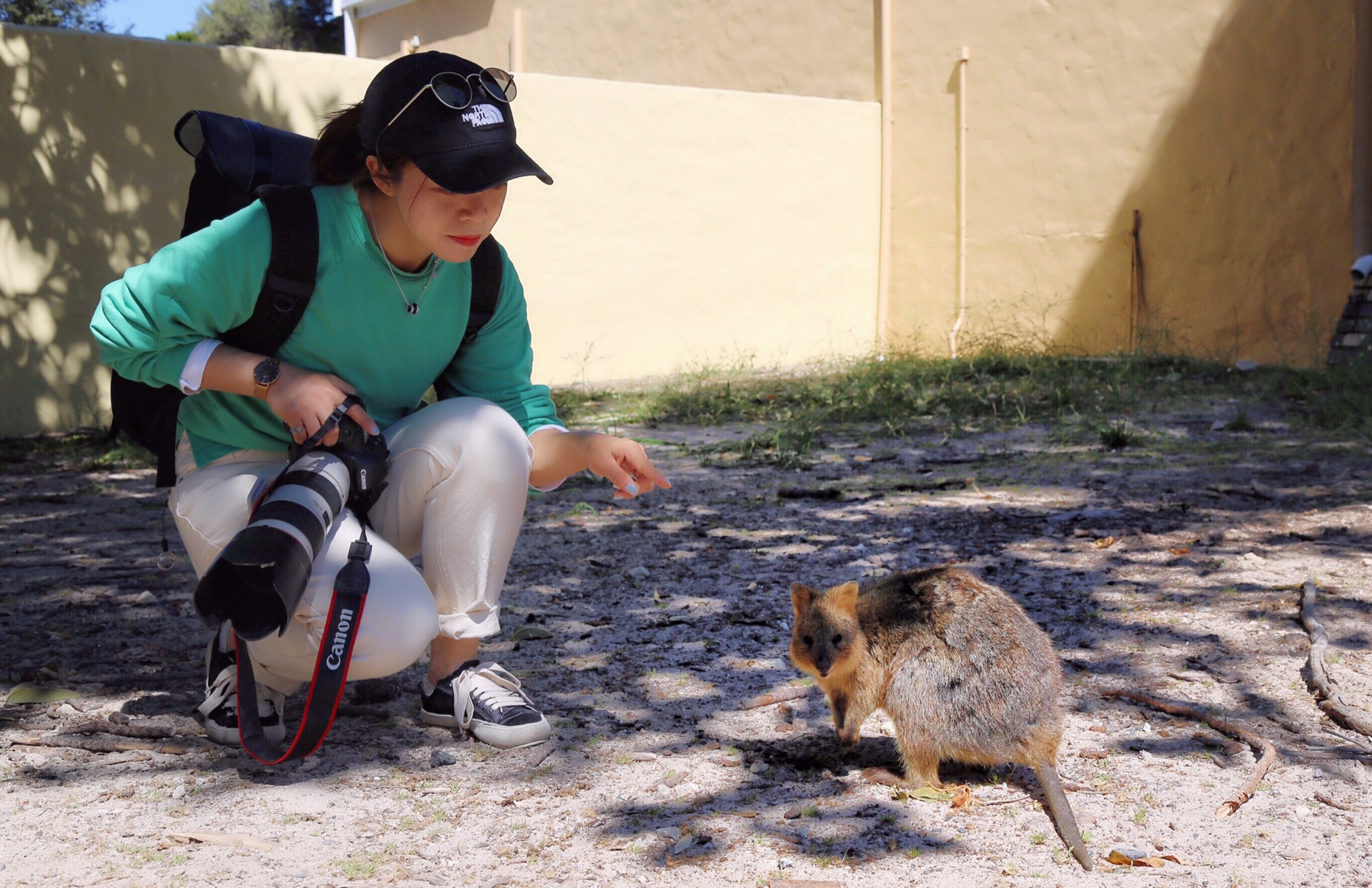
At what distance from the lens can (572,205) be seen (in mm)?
9133

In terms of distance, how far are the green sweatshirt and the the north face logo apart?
37cm

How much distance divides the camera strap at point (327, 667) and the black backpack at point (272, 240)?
0.93 ft

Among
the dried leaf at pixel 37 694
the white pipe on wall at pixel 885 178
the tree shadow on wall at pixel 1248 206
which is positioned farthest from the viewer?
the white pipe on wall at pixel 885 178

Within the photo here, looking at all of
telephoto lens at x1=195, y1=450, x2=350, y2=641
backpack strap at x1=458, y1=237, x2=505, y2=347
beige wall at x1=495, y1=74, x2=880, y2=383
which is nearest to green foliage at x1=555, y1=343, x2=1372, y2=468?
beige wall at x1=495, y1=74, x2=880, y2=383

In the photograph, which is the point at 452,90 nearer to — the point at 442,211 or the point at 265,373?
the point at 442,211

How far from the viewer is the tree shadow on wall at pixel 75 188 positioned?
706 cm

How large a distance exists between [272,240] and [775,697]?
1656 mm

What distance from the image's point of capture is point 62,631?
3.50 m

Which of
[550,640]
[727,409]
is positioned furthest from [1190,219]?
[550,640]

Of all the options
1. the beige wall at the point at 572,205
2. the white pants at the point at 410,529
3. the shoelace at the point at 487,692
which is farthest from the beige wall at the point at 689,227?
the shoelace at the point at 487,692

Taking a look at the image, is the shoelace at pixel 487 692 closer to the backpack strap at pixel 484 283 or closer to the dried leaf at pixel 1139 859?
the backpack strap at pixel 484 283

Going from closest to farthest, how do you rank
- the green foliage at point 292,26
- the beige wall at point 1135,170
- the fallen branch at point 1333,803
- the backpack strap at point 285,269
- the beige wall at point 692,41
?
the fallen branch at point 1333,803, the backpack strap at point 285,269, the beige wall at point 1135,170, the beige wall at point 692,41, the green foliage at point 292,26

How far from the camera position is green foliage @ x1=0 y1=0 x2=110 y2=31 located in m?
18.4

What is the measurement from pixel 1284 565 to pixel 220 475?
3.32 metres
